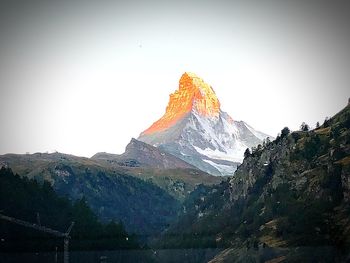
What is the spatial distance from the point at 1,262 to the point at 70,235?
43669 mm

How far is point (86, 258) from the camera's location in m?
186

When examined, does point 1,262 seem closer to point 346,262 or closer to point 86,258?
point 86,258

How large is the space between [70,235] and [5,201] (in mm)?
24112

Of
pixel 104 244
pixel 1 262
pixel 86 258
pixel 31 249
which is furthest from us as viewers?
pixel 104 244

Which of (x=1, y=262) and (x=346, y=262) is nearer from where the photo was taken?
(x=1, y=262)

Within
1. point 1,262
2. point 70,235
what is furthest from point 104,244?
point 1,262

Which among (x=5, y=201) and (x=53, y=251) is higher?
(x=5, y=201)

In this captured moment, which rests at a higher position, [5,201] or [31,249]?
[5,201]

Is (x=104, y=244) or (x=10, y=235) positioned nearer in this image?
(x=10, y=235)

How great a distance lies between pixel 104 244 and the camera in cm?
19825

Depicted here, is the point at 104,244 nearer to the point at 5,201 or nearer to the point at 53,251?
the point at 53,251

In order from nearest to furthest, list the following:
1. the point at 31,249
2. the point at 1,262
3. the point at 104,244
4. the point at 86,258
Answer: the point at 1,262, the point at 31,249, the point at 86,258, the point at 104,244

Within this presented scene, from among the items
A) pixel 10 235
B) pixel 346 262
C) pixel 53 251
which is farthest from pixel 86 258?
pixel 346 262

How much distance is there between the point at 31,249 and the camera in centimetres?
16950
